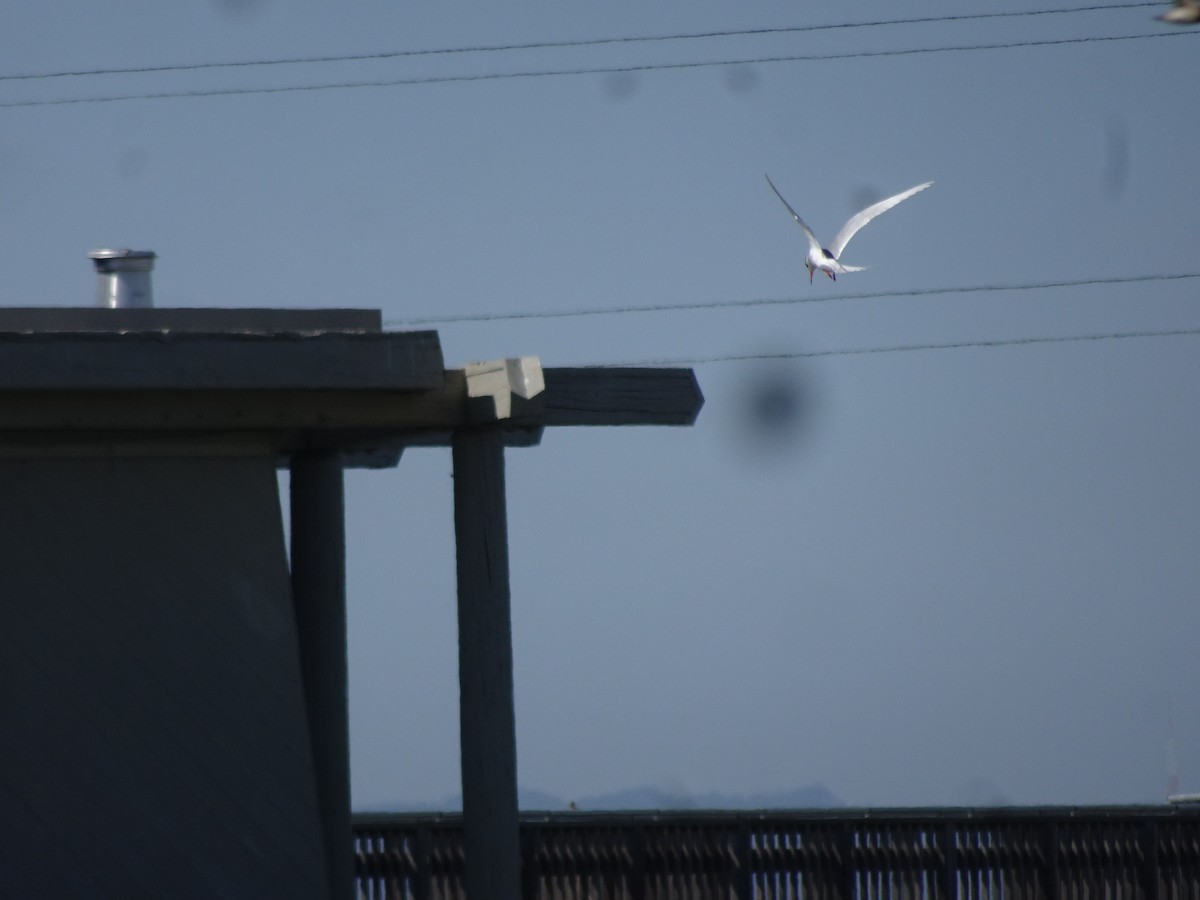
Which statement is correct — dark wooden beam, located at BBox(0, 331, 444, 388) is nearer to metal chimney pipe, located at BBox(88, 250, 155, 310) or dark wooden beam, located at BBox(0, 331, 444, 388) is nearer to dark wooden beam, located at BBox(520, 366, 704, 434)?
dark wooden beam, located at BBox(520, 366, 704, 434)

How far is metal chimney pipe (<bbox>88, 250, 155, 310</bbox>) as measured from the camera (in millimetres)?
9180

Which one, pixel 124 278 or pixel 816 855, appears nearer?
pixel 124 278

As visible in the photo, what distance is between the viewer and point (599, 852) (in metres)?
12.7

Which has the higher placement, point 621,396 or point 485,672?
point 621,396

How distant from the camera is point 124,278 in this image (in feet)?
30.3

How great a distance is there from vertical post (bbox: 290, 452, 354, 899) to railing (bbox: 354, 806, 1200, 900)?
177 centimetres

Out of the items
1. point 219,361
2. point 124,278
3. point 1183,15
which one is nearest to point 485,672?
point 219,361

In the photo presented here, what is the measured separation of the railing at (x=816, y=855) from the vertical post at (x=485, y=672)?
13.5 ft

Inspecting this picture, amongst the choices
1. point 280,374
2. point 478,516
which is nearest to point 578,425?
point 478,516

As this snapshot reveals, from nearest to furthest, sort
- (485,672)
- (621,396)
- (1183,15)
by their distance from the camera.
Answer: (1183,15) → (485,672) → (621,396)

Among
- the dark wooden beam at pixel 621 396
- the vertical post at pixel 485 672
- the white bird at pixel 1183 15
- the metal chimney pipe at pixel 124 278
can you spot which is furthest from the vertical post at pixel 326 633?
the white bird at pixel 1183 15

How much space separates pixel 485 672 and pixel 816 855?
5314mm

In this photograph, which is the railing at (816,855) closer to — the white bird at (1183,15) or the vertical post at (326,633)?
the vertical post at (326,633)

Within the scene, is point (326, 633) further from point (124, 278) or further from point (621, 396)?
point (621, 396)
